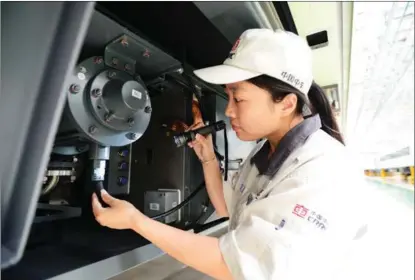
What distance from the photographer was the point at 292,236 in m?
0.60

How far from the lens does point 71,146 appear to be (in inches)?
34.8

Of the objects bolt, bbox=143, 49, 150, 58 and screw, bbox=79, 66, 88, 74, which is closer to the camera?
screw, bbox=79, 66, 88, 74

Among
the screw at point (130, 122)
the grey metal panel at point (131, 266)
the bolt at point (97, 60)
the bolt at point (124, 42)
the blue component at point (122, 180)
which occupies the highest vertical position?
the bolt at point (124, 42)

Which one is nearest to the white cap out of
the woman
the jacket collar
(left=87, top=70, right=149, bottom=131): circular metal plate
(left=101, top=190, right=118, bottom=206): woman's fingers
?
the woman

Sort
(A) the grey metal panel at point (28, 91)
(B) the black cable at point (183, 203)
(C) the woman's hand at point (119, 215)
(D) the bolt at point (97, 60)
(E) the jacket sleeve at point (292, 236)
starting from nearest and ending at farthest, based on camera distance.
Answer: (A) the grey metal panel at point (28, 91) < (E) the jacket sleeve at point (292, 236) < (C) the woman's hand at point (119, 215) < (D) the bolt at point (97, 60) < (B) the black cable at point (183, 203)

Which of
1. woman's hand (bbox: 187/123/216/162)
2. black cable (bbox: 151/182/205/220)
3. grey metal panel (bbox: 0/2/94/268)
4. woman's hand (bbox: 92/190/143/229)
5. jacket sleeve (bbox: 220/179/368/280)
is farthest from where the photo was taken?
woman's hand (bbox: 187/123/216/162)

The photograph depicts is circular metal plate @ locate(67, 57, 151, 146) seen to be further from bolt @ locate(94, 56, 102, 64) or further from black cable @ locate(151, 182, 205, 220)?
black cable @ locate(151, 182, 205, 220)

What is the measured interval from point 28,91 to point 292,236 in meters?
0.53

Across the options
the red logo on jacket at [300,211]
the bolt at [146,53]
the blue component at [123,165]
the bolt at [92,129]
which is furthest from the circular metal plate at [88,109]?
the red logo on jacket at [300,211]

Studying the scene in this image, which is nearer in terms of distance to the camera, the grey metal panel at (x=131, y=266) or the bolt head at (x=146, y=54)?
the grey metal panel at (x=131, y=266)

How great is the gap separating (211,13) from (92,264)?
77cm

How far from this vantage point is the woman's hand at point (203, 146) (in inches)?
42.2

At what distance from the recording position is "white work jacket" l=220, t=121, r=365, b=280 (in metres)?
0.59

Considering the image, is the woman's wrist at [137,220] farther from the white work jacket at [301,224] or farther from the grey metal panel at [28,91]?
the grey metal panel at [28,91]
